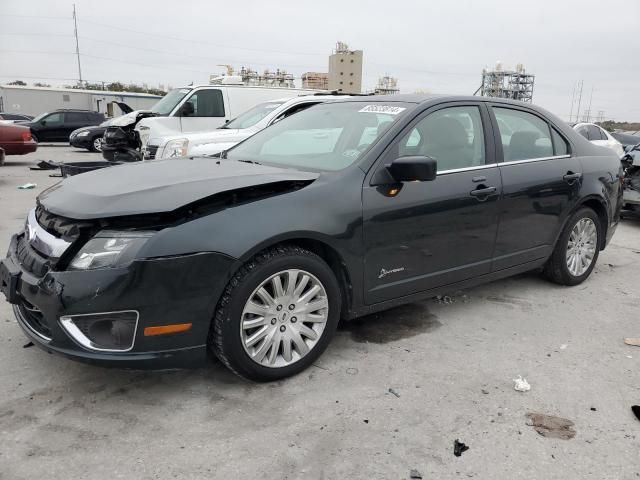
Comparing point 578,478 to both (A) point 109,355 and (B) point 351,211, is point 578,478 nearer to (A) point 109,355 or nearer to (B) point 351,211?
(B) point 351,211

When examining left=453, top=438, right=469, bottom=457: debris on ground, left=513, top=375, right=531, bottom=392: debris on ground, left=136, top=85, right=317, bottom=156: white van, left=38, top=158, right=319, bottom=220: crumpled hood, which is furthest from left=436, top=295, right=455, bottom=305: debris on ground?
left=136, top=85, right=317, bottom=156: white van

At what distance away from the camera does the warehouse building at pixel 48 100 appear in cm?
3934

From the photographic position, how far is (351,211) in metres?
3.10

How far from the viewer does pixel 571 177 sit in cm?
445

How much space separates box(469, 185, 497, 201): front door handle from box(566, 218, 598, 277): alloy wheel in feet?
4.17

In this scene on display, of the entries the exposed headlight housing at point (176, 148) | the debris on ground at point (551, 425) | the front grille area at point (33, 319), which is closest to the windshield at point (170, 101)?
the exposed headlight housing at point (176, 148)

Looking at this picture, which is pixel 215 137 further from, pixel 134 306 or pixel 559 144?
pixel 134 306

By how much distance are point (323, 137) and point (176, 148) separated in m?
4.85

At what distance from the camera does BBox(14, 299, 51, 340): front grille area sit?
2.63 meters

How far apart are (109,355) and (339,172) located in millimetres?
1623

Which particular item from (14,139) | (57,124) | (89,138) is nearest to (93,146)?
(89,138)

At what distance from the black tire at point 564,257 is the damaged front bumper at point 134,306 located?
10.4 ft

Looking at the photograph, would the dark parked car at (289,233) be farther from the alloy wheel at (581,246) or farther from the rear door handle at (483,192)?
the alloy wheel at (581,246)

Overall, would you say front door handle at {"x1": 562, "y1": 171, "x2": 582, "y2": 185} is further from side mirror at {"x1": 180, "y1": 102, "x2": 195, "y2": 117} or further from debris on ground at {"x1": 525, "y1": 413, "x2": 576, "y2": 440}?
side mirror at {"x1": 180, "y1": 102, "x2": 195, "y2": 117}
